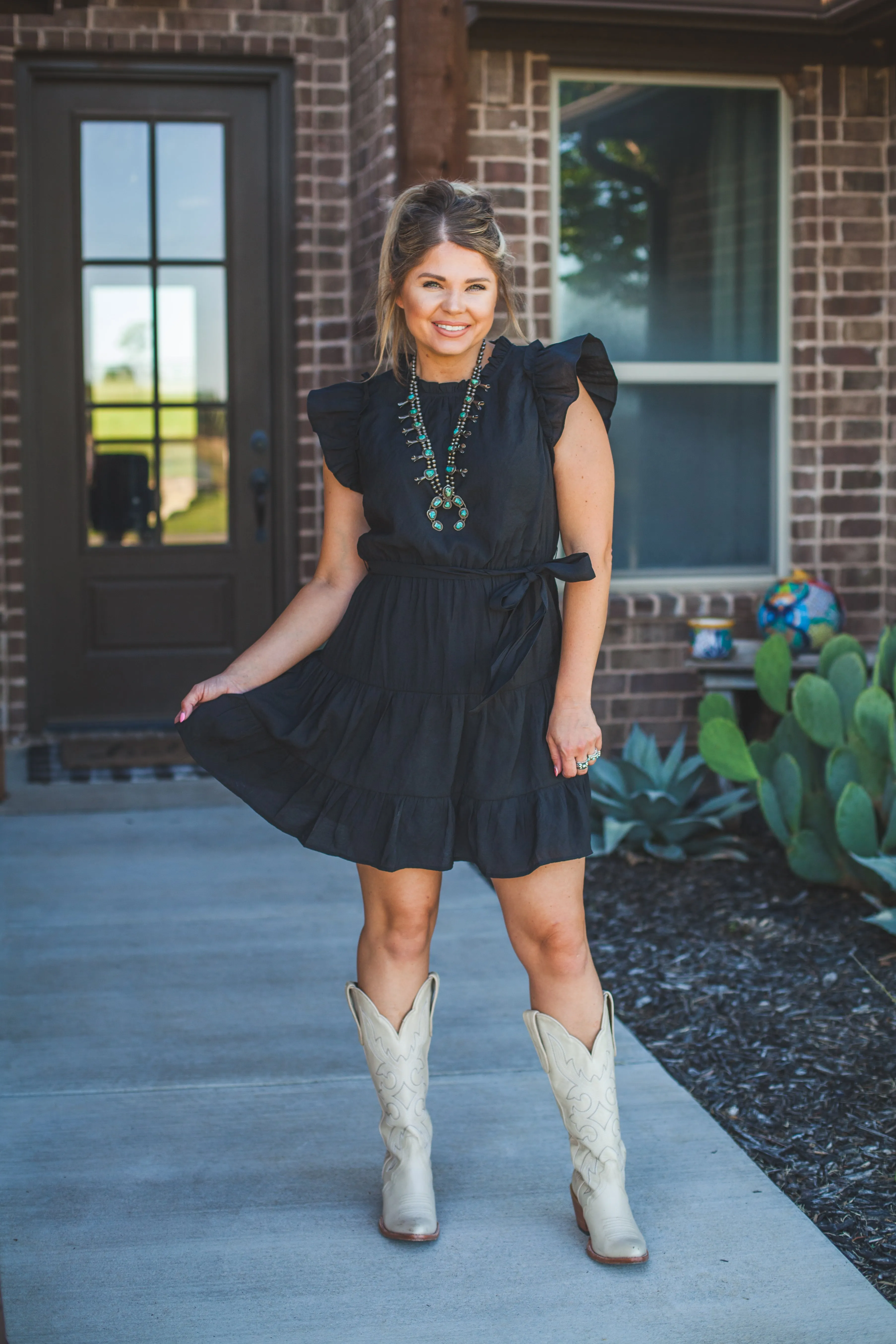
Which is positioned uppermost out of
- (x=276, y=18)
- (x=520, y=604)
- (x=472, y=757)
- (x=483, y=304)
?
(x=276, y=18)

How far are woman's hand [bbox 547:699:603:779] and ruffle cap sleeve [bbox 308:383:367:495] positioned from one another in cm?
53

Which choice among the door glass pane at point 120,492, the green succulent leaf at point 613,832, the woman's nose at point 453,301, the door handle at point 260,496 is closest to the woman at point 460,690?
the woman's nose at point 453,301

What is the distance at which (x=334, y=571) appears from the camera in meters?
2.46

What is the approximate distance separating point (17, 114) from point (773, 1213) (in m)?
5.30

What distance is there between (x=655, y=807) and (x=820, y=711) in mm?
747

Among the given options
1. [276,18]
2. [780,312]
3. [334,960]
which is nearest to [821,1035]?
[334,960]

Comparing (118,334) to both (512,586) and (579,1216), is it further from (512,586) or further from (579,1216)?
(579,1216)

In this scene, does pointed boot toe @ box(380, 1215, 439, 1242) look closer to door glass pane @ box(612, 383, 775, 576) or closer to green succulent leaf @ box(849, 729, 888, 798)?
green succulent leaf @ box(849, 729, 888, 798)

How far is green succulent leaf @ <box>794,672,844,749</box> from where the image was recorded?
391 cm

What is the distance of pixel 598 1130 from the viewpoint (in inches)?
88.7

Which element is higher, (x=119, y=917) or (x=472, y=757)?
(x=472, y=757)

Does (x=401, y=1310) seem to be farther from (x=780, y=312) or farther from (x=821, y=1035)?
(x=780, y=312)

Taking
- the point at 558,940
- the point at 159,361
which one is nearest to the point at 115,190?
the point at 159,361

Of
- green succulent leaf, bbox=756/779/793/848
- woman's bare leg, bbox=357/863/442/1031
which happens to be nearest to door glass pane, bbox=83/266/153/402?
green succulent leaf, bbox=756/779/793/848
